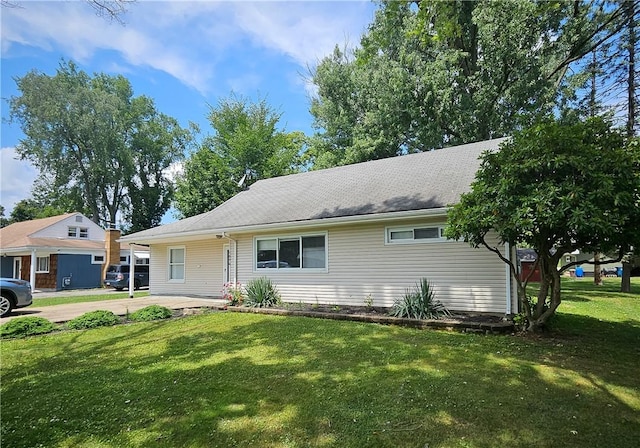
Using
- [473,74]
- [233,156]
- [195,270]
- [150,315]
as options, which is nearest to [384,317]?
[150,315]

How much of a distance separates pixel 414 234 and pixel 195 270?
30.6 feet

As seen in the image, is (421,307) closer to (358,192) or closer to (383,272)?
(383,272)

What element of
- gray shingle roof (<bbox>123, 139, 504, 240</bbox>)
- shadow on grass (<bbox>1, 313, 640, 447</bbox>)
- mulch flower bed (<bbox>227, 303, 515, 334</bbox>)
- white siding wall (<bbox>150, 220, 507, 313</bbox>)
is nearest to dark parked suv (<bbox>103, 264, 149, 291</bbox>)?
gray shingle roof (<bbox>123, 139, 504, 240</bbox>)

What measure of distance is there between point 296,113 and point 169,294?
1777 cm

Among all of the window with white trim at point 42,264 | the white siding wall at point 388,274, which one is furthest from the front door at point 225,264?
the window with white trim at point 42,264

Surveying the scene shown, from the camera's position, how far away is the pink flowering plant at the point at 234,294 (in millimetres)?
11220

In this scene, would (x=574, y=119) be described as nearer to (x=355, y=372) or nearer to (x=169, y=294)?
(x=355, y=372)

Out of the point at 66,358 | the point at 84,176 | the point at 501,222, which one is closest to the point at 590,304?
the point at 501,222

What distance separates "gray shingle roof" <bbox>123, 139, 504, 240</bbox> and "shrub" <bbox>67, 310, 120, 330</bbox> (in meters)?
4.43

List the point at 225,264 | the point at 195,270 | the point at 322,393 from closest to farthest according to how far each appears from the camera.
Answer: the point at 322,393
the point at 225,264
the point at 195,270

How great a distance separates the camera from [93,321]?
27.8 ft

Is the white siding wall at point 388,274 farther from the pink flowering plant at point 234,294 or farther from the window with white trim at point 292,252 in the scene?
the pink flowering plant at point 234,294

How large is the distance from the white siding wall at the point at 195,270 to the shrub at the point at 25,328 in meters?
6.35

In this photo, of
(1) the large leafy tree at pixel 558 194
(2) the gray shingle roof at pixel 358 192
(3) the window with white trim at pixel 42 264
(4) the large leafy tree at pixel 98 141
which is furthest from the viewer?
(4) the large leafy tree at pixel 98 141
